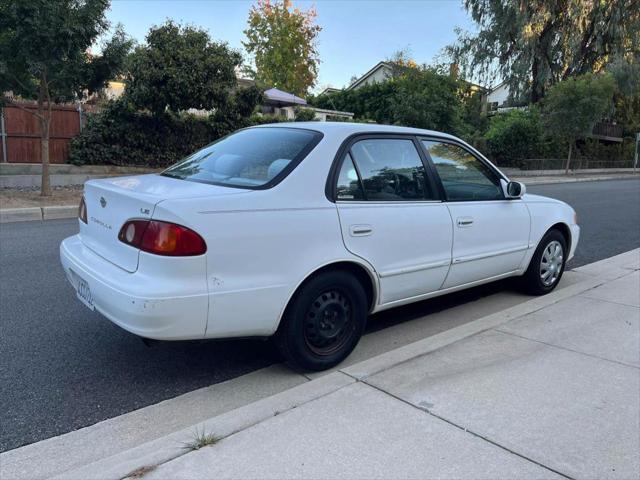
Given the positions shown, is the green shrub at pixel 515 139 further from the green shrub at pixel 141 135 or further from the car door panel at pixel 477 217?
the car door panel at pixel 477 217

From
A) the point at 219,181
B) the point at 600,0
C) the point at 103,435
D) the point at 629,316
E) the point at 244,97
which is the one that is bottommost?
the point at 103,435

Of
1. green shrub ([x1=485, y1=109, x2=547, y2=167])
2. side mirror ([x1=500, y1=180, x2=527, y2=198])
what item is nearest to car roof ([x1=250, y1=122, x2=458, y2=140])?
side mirror ([x1=500, y1=180, x2=527, y2=198])

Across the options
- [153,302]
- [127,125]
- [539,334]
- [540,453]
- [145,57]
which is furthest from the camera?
[127,125]

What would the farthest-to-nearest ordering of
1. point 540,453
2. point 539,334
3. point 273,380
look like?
1. point 539,334
2. point 273,380
3. point 540,453

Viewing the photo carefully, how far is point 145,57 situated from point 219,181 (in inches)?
503

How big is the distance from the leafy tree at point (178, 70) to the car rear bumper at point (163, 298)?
502 inches

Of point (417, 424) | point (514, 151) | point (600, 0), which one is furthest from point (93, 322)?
point (600, 0)

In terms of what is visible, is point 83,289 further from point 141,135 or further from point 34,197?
point 141,135

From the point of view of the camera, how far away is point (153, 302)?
278 centimetres

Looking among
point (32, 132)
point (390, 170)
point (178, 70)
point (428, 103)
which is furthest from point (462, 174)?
point (428, 103)

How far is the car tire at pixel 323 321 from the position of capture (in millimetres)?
3244

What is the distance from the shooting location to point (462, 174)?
176 inches

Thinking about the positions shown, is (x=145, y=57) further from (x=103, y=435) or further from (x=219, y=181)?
(x=103, y=435)

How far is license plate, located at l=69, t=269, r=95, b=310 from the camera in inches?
128
